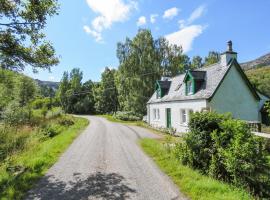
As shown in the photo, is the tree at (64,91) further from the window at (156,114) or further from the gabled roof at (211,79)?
the gabled roof at (211,79)

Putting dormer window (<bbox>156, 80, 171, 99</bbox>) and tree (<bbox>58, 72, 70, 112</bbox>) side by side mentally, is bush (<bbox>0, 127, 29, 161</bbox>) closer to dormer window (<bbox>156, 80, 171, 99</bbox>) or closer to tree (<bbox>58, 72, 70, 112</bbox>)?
dormer window (<bbox>156, 80, 171, 99</bbox>)

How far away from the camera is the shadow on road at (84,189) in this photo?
6892 millimetres

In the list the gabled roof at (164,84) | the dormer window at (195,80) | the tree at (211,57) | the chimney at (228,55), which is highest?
the tree at (211,57)

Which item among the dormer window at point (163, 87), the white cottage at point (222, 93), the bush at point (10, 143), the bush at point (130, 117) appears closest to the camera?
the bush at point (10, 143)

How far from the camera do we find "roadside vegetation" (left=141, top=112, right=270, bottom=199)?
728 centimetres

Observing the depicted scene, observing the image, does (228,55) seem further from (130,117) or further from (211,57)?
(211,57)

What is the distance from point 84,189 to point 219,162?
4.71 metres

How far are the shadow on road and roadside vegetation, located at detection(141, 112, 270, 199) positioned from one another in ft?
6.20

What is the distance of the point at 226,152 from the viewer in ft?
26.1

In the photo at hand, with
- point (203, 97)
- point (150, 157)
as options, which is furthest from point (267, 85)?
point (150, 157)

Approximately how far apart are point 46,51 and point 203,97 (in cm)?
1285

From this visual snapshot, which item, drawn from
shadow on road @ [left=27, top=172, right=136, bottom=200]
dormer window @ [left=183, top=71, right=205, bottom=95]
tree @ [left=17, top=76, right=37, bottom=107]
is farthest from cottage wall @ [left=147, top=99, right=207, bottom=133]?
tree @ [left=17, top=76, right=37, bottom=107]

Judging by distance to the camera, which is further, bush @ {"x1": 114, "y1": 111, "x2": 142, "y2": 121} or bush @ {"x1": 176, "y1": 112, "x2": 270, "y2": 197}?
bush @ {"x1": 114, "y1": 111, "x2": 142, "y2": 121}

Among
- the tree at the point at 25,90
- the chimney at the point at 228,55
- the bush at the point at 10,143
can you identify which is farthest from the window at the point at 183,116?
the tree at the point at 25,90
